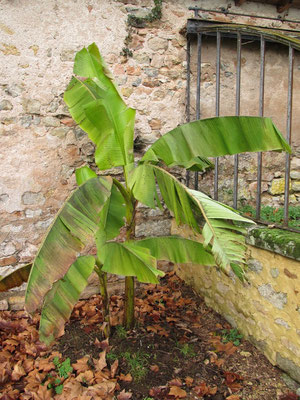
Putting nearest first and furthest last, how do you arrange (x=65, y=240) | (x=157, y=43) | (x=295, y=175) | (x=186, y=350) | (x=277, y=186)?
(x=65, y=240)
(x=186, y=350)
(x=157, y=43)
(x=277, y=186)
(x=295, y=175)

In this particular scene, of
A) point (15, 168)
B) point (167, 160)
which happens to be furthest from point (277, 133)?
point (15, 168)

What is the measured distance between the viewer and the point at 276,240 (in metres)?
2.37

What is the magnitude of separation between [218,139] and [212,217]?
64cm

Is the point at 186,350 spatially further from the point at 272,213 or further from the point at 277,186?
the point at 277,186

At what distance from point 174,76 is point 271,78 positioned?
4.15 feet

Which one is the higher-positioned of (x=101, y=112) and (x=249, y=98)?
(x=249, y=98)

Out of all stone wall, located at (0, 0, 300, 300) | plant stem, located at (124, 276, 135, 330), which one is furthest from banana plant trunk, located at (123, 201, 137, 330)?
stone wall, located at (0, 0, 300, 300)

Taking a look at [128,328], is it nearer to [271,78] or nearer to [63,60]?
[63,60]

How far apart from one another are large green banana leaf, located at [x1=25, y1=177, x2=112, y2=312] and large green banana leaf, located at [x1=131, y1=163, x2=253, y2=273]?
1.30 feet

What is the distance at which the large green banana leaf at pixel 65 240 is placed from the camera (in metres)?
1.70

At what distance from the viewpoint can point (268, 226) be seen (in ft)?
8.68

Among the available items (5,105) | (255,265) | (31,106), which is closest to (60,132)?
(31,106)

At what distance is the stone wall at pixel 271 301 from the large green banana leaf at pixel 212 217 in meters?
0.54

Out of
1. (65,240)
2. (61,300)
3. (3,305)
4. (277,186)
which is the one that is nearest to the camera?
(65,240)
